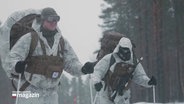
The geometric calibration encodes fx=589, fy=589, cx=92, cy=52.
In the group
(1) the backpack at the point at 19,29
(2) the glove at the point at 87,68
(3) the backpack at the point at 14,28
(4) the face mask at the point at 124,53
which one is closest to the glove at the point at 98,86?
(4) the face mask at the point at 124,53

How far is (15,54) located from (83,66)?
3.23 ft

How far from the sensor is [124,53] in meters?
9.98

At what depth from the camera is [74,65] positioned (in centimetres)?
764

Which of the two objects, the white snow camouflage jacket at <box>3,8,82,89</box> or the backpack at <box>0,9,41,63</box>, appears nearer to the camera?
the white snow camouflage jacket at <box>3,8,82,89</box>

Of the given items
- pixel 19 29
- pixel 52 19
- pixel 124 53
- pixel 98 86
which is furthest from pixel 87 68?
pixel 124 53

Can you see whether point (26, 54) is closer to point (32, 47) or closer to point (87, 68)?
point (32, 47)

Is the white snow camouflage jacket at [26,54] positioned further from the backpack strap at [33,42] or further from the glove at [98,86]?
the glove at [98,86]

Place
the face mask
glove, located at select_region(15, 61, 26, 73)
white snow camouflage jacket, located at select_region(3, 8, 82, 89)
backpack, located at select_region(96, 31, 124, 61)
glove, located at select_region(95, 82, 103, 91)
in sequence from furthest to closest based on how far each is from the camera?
1. backpack, located at select_region(96, 31, 124, 61)
2. the face mask
3. glove, located at select_region(95, 82, 103, 91)
4. white snow camouflage jacket, located at select_region(3, 8, 82, 89)
5. glove, located at select_region(15, 61, 26, 73)

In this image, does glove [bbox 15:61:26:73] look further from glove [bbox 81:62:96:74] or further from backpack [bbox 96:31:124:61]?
backpack [bbox 96:31:124:61]

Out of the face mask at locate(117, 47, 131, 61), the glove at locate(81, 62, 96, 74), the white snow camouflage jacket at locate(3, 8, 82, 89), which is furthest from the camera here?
the face mask at locate(117, 47, 131, 61)

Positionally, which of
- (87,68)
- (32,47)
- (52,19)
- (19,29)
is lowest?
(87,68)

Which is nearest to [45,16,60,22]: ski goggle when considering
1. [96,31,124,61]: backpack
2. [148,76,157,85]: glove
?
[148,76,157,85]: glove

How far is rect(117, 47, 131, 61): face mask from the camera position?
9977 millimetres

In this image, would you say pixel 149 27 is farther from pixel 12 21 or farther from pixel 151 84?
pixel 12 21
